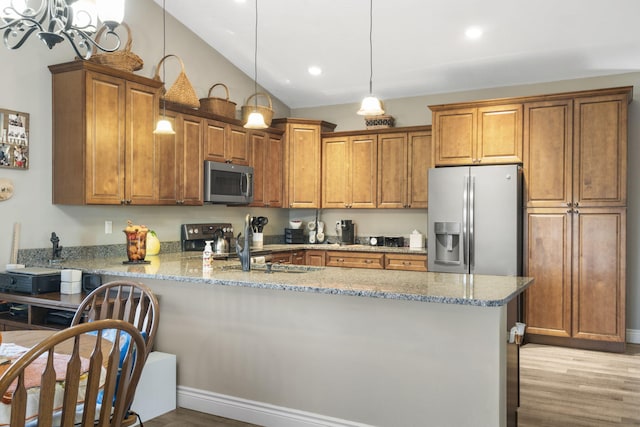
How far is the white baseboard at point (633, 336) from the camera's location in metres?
5.02

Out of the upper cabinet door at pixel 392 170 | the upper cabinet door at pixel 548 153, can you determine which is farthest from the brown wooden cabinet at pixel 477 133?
the upper cabinet door at pixel 392 170

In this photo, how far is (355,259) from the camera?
575cm

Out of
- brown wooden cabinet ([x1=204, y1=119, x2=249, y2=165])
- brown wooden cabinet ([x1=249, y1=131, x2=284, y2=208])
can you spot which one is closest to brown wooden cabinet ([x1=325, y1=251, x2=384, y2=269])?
brown wooden cabinet ([x1=249, y1=131, x2=284, y2=208])

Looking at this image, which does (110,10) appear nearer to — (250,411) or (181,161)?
(250,411)

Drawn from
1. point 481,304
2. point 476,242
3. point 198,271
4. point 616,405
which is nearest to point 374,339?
point 481,304

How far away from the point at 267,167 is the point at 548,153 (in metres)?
2.92

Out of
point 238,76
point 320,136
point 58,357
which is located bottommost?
point 58,357

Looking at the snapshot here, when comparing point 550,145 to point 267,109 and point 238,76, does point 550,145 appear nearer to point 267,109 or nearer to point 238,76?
point 267,109

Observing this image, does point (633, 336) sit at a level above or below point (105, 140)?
below

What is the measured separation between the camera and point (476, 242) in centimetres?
500

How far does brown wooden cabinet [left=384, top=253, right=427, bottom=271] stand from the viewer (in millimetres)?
5445

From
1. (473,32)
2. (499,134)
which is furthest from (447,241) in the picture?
(473,32)

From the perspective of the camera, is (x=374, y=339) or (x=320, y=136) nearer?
(x=374, y=339)

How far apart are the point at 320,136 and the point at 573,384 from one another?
12.3ft
